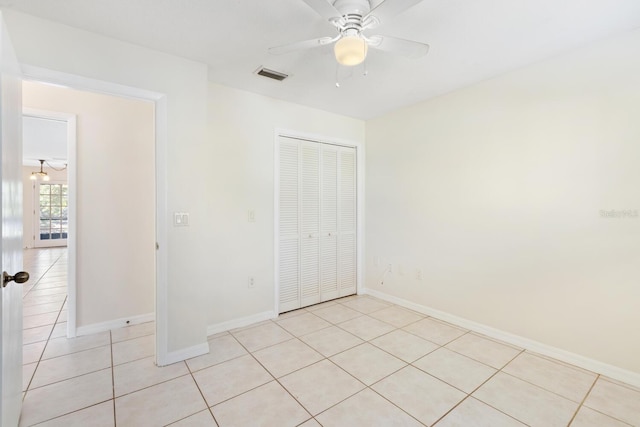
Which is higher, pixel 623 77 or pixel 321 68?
pixel 321 68

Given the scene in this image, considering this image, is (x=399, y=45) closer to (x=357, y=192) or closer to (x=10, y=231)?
(x=10, y=231)

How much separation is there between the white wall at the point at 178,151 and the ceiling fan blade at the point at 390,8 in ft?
5.32

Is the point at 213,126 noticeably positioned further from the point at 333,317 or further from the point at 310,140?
the point at 333,317

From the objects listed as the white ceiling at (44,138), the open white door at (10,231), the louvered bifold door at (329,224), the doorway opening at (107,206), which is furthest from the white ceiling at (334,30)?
the white ceiling at (44,138)

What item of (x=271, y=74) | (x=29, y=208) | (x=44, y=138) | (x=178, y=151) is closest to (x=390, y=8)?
(x=271, y=74)

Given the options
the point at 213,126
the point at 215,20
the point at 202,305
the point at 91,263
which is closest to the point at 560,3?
the point at 215,20

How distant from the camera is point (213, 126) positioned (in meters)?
2.80

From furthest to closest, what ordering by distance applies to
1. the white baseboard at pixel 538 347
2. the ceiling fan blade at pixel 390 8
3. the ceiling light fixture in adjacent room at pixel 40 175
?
the ceiling light fixture in adjacent room at pixel 40 175
the white baseboard at pixel 538 347
the ceiling fan blade at pixel 390 8

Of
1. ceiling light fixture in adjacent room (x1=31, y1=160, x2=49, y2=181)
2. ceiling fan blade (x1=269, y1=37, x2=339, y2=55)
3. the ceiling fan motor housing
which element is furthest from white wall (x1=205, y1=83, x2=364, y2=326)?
ceiling light fixture in adjacent room (x1=31, y1=160, x2=49, y2=181)

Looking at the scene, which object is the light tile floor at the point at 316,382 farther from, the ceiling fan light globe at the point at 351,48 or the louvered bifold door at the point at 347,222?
the ceiling fan light globe at the point at 351,48

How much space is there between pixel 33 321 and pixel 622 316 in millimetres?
5365

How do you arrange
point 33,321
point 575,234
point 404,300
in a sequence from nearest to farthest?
1. point 575,234
2. point 33,321
3. point 404,300

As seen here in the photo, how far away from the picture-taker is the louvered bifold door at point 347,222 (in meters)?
3.88

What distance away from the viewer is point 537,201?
2443mm
